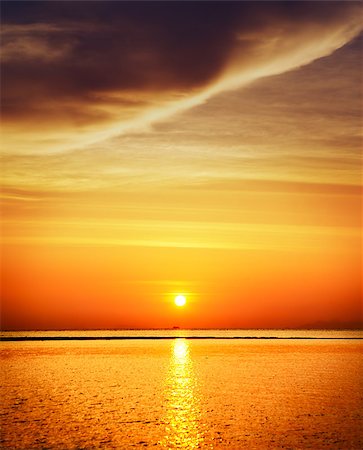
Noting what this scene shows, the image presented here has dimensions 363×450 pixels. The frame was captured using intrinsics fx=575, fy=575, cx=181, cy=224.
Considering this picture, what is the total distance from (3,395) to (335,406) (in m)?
24.2

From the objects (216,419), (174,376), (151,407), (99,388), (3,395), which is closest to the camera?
(216,419)

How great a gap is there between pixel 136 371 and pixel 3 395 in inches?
823

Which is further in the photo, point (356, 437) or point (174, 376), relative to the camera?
point (174, 376)

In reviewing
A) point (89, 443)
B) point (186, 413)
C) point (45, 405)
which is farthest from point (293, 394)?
point (89, 443)

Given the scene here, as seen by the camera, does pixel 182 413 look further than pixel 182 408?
No

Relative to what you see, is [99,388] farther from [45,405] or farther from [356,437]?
[356,437]

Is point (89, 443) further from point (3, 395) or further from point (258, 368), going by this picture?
point (258, 368)

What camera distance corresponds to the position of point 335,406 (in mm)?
38312

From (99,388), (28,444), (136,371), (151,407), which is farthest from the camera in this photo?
(136,371)

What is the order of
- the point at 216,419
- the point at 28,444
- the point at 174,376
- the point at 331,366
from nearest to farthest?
the point at 28,444
the point at 216,419
the point at 174,376
the point at 331,366

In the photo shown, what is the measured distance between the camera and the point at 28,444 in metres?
26.9

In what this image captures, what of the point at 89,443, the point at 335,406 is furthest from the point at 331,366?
the point at 89,443

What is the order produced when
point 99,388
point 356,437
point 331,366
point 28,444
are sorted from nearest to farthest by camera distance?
point 28,444 → point 356,437 → point 99,388 → point 331,366

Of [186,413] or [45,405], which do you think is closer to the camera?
[186,413]
